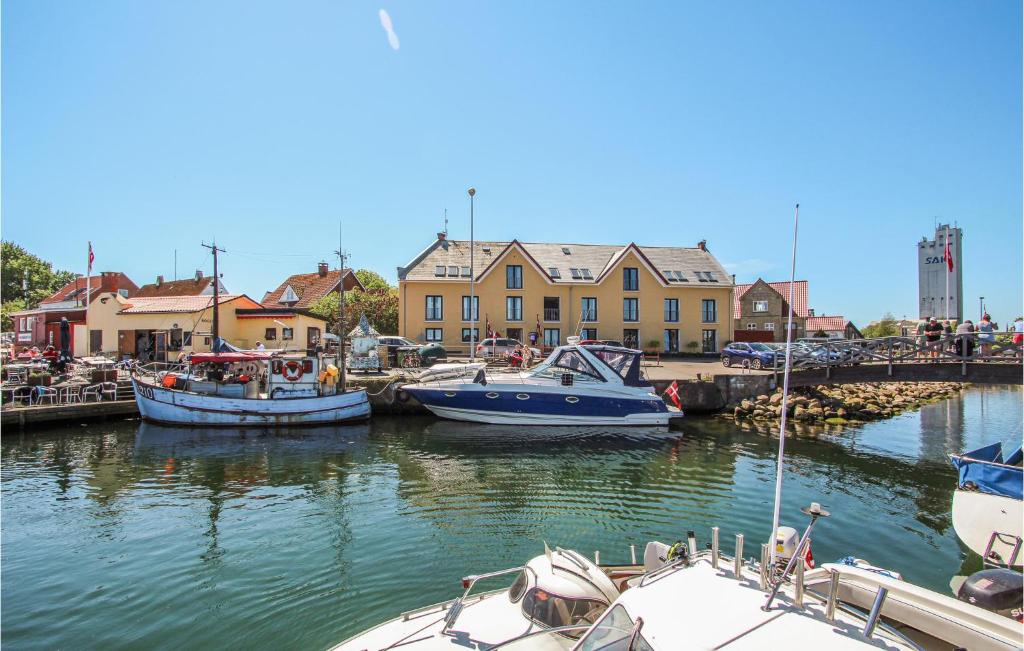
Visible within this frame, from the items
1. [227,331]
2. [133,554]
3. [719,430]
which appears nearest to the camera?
[133,554]

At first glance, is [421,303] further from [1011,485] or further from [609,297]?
[1011,485]

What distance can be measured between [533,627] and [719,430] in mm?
19311

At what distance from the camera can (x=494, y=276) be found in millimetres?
41781

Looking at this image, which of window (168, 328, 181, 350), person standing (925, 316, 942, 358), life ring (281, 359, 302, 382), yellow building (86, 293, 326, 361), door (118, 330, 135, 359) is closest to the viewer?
person standing (925, 316, 942, 358)

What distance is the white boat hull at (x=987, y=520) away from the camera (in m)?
9.44

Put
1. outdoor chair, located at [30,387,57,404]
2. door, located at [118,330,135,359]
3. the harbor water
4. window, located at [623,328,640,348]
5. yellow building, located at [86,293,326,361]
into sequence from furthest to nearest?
window, located at [623,328,640,348], door, located at [118,330,135,359], yellow building, located at [86,293,326,361], outdoor chair, located at [30,387,57,404], the harbor water

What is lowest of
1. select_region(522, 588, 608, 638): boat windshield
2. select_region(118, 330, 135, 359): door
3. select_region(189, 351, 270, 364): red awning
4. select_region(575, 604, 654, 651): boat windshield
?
select_region(522, 588, 608, 638): boat windshield

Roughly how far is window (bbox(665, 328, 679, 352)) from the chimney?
5310cm

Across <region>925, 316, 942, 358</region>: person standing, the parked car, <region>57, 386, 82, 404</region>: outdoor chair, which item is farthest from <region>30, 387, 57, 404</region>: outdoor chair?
<region>925, 316, 942, 358</region>: person standing

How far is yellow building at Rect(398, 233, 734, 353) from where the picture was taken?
40844mm

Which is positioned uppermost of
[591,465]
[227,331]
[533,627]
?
[227,331]

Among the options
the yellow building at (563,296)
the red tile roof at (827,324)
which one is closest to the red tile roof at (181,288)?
the yellow building at (563,296)

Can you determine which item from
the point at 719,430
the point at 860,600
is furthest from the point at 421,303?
the point at 860,600

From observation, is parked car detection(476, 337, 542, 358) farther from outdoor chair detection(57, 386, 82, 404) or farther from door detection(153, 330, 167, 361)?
door detection(153, 330, 167, 361)
